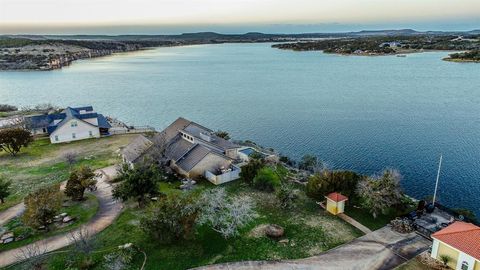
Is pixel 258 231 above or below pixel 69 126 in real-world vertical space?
below

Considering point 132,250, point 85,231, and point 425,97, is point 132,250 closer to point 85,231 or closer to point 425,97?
point 85,231

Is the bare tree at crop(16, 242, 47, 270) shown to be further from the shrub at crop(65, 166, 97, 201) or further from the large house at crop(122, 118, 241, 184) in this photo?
the large house at crop(122, 118, 241, 184)

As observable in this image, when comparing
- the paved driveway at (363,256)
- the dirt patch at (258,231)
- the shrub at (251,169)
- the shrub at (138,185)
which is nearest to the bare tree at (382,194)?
the paved driveway at (363,256)

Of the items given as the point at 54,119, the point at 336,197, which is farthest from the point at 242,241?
the point at 54,119

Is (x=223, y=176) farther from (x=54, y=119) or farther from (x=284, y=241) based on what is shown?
(x=54, y=119)

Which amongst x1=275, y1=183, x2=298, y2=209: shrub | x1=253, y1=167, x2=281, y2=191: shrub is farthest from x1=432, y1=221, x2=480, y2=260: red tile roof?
x1=253, y1=167, x2=281, y2=191: shrub

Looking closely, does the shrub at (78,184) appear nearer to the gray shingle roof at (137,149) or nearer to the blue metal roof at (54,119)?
the gray shingle roof at (137,149)
